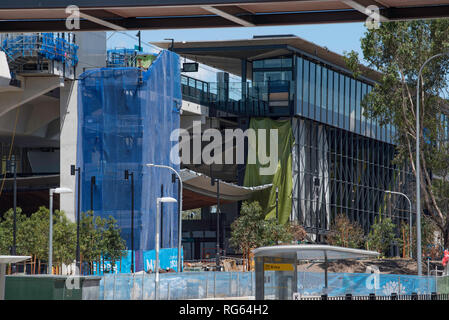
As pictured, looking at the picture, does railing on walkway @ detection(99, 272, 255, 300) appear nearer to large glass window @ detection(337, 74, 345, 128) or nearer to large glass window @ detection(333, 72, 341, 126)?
large glass window @ detection(333, 72, 341, 126)

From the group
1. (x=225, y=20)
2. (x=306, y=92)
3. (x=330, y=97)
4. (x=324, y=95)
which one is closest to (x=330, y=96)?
(x=330, y=97)

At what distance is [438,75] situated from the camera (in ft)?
176

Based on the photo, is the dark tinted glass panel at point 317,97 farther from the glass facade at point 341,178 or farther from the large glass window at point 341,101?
the large glass window at point 341,101

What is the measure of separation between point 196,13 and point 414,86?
46636 mm

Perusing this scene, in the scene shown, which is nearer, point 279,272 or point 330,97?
point 279,272

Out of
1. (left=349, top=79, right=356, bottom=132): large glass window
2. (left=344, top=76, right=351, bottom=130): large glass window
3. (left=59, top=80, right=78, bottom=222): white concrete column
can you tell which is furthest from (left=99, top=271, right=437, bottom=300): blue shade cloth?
(left=349, top=79, right=356, bottom=132): large glass window

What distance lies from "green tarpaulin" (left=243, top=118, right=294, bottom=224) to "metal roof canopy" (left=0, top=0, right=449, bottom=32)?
7340cm

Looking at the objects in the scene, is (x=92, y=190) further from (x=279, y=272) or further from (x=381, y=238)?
(x=279, y=272)

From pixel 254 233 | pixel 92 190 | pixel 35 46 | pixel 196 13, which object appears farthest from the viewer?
pixel 254 233

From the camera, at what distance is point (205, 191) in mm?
80500

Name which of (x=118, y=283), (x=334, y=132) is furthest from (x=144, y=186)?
(x=334, y=132)

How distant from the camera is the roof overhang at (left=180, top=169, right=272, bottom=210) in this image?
7619 centimetres
